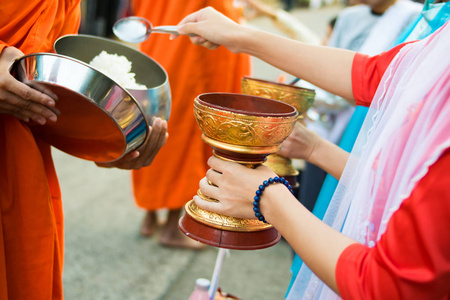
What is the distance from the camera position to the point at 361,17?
7.36ft

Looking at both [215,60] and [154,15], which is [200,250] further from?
[154,15]

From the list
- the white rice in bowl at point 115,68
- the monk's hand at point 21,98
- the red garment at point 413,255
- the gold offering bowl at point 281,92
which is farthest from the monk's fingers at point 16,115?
the red garment at point 413,255

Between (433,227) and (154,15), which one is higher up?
(433,227)

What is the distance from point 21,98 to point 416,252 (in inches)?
30.5

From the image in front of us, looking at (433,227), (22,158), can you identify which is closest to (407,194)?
(433,227)

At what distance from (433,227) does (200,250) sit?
202 centimetres

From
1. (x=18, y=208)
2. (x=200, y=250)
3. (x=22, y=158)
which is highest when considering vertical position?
(x=22, y=158)

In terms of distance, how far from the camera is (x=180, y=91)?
2.26 metres

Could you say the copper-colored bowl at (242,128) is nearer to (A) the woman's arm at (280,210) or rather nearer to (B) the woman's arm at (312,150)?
(A) the woman's arm at (280,210)

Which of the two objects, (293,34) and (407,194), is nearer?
(407,194)

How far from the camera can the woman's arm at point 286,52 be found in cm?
103

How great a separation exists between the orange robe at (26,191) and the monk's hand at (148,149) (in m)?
0.21

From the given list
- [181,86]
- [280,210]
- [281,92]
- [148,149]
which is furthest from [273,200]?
[181,86]

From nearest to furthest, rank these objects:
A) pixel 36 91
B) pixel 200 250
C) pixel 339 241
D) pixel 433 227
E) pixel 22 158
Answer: pixel 433 227, pixel 339 241, pixel 36 91, pixel 22 158, pixel 200 250
